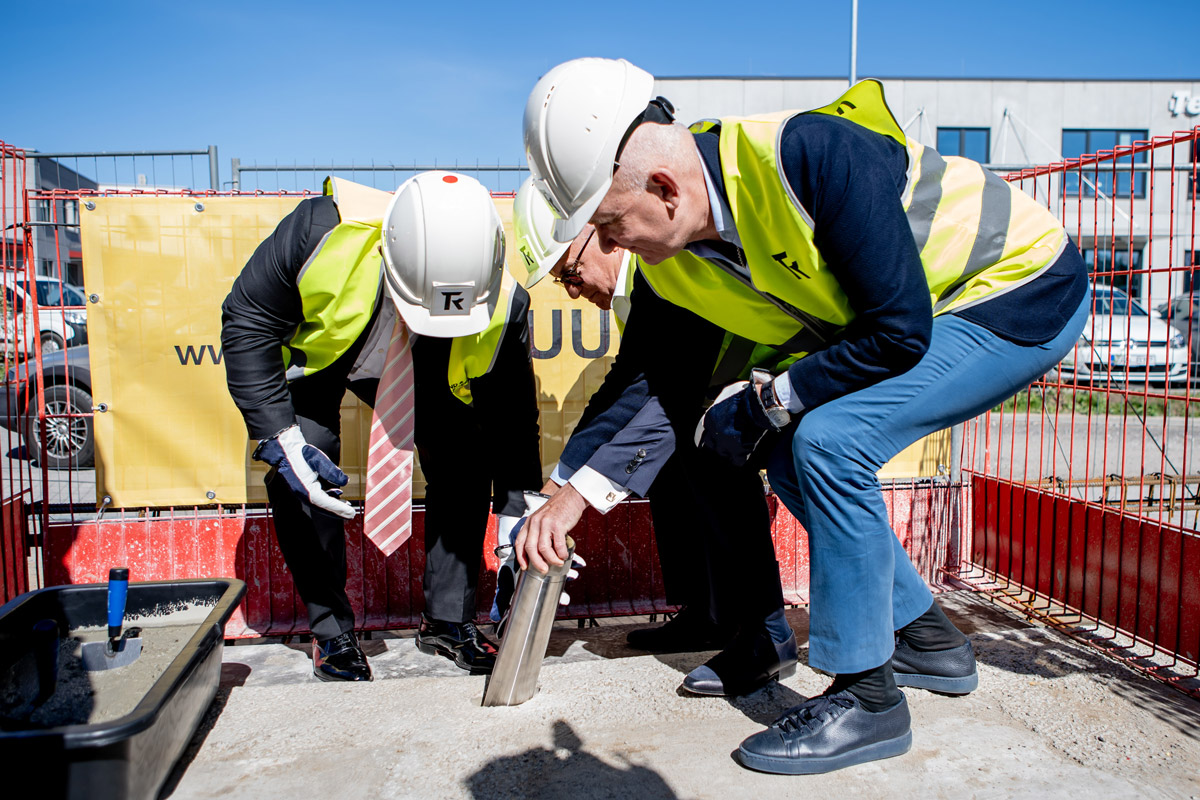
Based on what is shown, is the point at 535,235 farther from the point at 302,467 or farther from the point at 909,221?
the point at 909,221

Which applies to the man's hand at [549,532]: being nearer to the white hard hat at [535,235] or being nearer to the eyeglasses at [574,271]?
the white hard hat at [535,235]

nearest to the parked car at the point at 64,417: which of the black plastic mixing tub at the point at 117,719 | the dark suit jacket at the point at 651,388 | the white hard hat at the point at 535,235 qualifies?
the black plastic mixing tub at the point at 117,719

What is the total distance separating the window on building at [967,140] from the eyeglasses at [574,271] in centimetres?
2480

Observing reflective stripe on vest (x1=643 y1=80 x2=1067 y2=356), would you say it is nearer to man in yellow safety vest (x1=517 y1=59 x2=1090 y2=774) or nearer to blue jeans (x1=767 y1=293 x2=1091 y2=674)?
man in yellow safety vest (x1=517 y1=59 x2=1090 y2=774)

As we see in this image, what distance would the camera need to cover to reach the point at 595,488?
94.8 inches

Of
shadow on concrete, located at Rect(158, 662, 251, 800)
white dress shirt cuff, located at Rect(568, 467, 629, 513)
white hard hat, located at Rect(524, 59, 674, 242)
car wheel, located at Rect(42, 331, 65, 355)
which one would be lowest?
shadow on concrete, located at Rect(158, 662, 251, 800)

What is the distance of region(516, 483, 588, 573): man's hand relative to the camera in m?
2.30

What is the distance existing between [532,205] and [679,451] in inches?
42.1

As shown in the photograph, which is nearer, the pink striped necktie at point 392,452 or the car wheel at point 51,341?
the pink striped necktie at point 392,452

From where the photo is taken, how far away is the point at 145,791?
6.16ft

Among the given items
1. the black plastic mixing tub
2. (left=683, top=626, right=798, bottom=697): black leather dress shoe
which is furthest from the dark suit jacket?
the black plastic mixing tub

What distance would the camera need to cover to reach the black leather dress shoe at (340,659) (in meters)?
2.82

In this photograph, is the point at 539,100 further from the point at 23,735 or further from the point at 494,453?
the point at 23,735

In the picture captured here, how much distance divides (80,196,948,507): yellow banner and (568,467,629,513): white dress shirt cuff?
5.46ft
